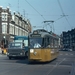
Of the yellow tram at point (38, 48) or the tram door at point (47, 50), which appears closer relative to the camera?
the yellow tram at point (38, 48)

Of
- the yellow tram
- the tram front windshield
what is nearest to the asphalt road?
the yellow tram

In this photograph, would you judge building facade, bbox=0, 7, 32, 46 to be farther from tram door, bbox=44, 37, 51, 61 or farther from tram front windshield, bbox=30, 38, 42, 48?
tram front windshield, bbox=30, 38, 42, 48

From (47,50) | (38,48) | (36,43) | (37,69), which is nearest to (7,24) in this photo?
(47,50)

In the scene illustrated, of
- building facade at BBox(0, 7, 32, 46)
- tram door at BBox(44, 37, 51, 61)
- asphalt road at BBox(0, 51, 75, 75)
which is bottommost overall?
asphalt road at BBox(0, 51, 75, 75)

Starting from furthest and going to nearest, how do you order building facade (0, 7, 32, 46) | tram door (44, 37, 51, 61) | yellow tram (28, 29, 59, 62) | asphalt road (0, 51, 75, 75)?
1. building facade (0, 7, 32, 46)
2. tram door (44, 37, 51, 61)
3. yellow tram (28, 29, 59, 62)
4. asphalt road (0, 51, 75, 75)

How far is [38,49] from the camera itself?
84.7 feet

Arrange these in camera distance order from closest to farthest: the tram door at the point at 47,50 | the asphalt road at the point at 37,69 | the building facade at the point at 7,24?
the asphalt road at the point at 37,69
the tram door at the point at 47,50
the building facade at the point at 7,24

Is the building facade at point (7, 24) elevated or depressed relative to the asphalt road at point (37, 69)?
elevated

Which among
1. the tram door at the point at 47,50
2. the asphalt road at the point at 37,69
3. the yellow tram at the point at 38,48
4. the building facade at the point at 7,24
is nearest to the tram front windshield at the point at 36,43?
the yellow tram at the point at 38,48

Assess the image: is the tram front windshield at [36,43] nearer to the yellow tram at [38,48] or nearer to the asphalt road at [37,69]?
the yellow tram at [38,48]

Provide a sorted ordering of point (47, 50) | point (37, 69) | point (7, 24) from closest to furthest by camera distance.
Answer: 1. point (37, 69)
2. point (47, 50)
3. point (7, 24)

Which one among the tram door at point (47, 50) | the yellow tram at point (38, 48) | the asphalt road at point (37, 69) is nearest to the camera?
the asphalt road at point (37, 69)

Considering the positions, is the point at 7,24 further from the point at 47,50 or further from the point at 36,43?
the point at 36,43

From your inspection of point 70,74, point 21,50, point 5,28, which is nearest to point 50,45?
point 21,50
